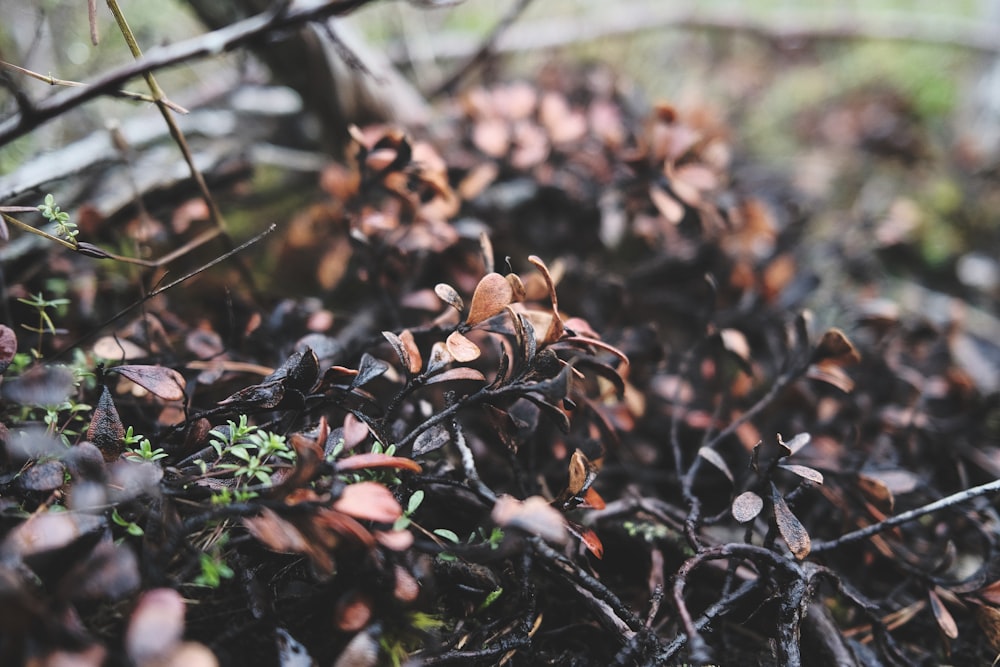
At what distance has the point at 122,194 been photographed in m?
1.57

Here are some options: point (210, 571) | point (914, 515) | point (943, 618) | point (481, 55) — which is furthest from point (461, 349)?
point (481, 55)

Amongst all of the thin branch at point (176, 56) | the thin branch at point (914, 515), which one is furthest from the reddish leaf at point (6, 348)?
the thin branch at point (914, 515)

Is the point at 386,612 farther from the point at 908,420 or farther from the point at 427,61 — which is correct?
the point at 427,61

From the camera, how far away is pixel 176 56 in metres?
0.91

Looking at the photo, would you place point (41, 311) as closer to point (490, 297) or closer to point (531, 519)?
point (490, 297)

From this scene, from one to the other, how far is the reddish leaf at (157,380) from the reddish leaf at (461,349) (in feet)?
1.56

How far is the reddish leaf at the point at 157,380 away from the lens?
3.27ft

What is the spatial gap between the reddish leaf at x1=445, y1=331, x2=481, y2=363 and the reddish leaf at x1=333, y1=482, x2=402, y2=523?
28cm

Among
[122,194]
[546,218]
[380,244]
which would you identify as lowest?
[546,218]

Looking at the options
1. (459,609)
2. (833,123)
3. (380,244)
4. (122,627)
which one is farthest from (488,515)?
(833,123)

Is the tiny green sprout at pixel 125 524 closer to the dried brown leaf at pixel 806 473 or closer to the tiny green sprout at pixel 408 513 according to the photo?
the tiny green sprout at pixel 408 513

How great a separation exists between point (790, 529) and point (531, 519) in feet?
1.62

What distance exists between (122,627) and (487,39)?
215 cm

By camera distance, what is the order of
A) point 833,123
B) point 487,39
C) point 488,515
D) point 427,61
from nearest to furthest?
point 488,515 < point 487,39 < point 427,61 < point 833,123
